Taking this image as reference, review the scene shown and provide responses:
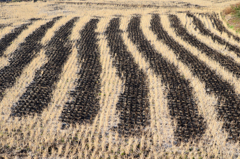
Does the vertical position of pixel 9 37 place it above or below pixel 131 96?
above

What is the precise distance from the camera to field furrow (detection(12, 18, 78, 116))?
947cm

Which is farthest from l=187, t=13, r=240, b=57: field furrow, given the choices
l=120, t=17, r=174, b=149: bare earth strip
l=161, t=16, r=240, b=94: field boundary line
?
l=120, t=17, r=174, b=149: bare earth strip

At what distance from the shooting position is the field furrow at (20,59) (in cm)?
1180

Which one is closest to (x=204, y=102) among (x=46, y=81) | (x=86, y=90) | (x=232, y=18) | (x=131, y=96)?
(x=131, y=96)

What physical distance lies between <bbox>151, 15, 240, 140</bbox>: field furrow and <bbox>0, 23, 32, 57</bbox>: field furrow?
1366 cm

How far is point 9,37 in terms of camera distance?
19672 mm

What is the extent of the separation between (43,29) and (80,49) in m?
8.13

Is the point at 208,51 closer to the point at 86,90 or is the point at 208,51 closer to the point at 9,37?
the point at 86,90

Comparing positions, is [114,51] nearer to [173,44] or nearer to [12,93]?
[173,44]

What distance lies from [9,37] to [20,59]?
21.0 ft

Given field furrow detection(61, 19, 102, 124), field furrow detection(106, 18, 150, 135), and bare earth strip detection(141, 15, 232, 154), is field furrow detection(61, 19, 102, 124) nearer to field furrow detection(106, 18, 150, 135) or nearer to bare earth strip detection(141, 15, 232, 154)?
field furrow detection(106, 18, 150, 135)

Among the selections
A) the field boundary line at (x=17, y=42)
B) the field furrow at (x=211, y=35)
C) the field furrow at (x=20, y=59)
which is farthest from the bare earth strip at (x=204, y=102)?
the field boundary line at (x=17, y=42)

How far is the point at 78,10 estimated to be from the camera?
33.0 metres

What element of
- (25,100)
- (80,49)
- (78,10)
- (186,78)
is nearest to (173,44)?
(186,78)
